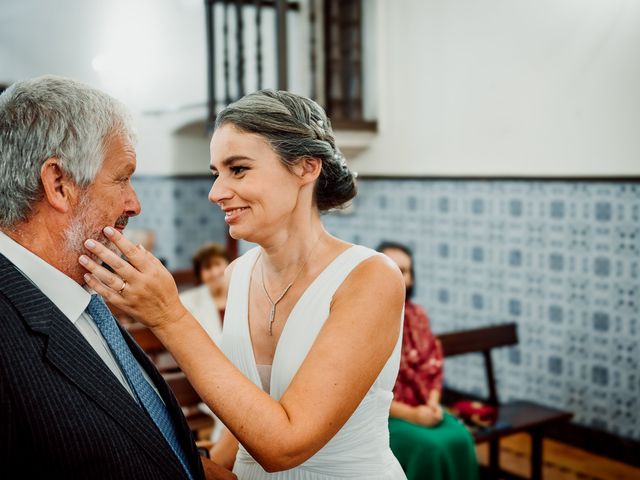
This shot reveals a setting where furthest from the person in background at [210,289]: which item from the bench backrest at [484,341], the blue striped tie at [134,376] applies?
the blue striped tie at [134,376]

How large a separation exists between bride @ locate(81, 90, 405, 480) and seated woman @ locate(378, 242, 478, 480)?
1.43m

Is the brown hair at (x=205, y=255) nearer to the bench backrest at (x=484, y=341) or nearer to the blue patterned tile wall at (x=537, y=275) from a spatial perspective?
the bench backrest at (x=484, y=341)

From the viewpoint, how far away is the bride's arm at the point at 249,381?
133 cm

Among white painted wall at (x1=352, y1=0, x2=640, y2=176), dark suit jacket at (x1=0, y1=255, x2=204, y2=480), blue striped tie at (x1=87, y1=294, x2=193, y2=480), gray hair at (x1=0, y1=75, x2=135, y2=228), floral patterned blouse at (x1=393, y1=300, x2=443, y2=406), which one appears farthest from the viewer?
white painted wall at (x1=352, y1=0, x2=640, y2=176)

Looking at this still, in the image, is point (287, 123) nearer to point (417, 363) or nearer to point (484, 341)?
point (417, 363)

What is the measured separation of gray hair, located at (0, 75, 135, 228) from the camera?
4.23ft

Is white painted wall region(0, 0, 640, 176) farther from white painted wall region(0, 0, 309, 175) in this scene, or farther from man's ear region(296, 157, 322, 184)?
man's ear region(296, 157, 322, 184)

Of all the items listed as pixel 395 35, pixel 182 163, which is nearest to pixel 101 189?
pixel 395 35

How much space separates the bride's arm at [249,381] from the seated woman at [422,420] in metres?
1.79

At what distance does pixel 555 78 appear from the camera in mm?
4461

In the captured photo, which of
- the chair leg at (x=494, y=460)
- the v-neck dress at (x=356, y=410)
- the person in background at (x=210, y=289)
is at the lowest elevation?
the chair leg at (x=494, y=460)

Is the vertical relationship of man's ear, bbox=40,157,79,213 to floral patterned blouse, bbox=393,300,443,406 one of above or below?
above

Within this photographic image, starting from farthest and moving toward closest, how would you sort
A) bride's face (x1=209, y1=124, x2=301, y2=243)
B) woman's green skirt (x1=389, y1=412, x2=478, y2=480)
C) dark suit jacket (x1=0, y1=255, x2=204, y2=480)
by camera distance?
woman's green skirt (x1=389, y1=412, x2=478, y2=480) → bride's face (x1=209, y1=124, x2=301, y2=243) → dark suit jacket (x1=0, y1=255, x2=204, y2=480)

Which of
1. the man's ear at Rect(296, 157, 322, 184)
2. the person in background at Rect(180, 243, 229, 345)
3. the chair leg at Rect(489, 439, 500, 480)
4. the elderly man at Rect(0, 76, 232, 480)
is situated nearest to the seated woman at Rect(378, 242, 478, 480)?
the chair leg at Rect(489, 439, 500, 480)
